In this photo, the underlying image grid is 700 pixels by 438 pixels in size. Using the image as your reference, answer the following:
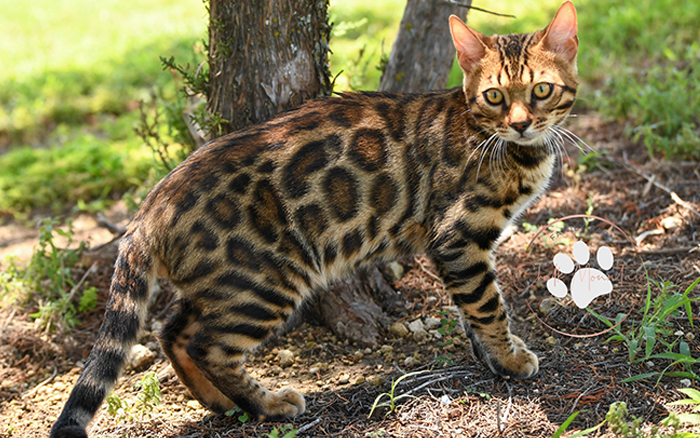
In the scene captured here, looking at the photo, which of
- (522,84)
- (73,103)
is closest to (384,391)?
(522,84)

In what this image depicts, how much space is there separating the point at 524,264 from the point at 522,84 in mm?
1422

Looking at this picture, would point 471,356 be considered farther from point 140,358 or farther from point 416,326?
point 140,358

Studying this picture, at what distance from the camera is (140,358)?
3688 mm

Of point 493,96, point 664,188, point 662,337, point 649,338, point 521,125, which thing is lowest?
point 662,337

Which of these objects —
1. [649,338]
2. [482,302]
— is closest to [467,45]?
[482,302]

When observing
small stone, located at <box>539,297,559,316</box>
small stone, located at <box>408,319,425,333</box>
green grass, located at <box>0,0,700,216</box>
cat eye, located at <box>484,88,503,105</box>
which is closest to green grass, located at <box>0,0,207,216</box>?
green grass, located at <box>0,0,700,216</box>

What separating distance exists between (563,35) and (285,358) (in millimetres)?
2280

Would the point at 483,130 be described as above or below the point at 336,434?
above

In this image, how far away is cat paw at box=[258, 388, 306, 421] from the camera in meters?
3.07

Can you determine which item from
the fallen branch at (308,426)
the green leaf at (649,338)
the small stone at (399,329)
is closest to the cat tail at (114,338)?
the fallen branch at (308,426)

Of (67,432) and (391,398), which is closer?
(67,432)

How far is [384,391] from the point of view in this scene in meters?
3.17

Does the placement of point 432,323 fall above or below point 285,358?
above

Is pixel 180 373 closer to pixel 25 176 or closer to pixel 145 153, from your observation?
pixel 145 153
